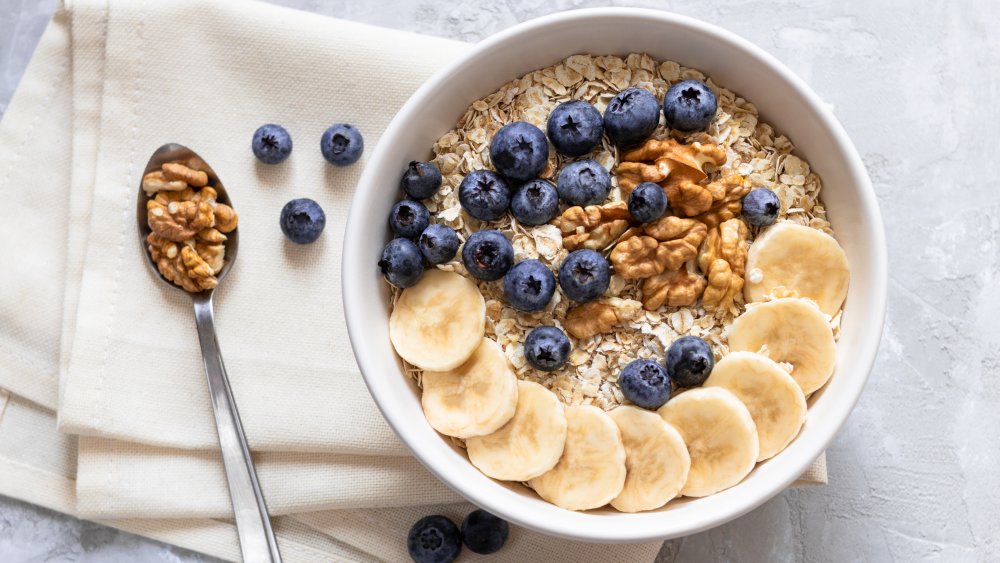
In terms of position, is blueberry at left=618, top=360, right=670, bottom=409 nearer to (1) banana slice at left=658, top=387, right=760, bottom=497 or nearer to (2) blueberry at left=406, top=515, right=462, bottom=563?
(1) banana slice at left=658, top=387, right=760, bottom=497

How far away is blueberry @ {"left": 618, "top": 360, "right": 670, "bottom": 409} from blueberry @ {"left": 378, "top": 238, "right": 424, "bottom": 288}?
13.7 inches

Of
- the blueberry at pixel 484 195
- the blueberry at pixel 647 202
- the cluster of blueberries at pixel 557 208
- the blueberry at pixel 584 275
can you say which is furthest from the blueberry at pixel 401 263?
the blueberry at pixel 647 202

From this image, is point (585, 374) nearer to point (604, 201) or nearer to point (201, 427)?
point (604, 201)

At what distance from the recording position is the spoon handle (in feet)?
5.18

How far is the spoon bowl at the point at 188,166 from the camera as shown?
1.60 meters

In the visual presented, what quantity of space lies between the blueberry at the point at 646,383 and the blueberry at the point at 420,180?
1.33 feet

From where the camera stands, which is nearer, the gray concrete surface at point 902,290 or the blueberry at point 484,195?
the blueberry at point 484,195

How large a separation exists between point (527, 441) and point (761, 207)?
49cm

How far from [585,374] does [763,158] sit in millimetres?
433

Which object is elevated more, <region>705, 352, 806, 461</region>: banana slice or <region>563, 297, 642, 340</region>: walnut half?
<region>563, 297, 642, 340</region>: walnut half

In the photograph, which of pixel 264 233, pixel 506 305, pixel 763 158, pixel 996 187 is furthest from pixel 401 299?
pixel 996 187

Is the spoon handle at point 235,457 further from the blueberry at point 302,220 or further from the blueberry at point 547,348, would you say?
the blueberry at point 547,348

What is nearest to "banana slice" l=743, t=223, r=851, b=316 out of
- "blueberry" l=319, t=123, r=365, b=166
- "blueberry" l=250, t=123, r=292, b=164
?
"blueberry" l=319, t=123, r=365, b=166

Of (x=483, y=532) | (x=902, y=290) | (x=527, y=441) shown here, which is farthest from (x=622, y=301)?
(x=902, y=290)
